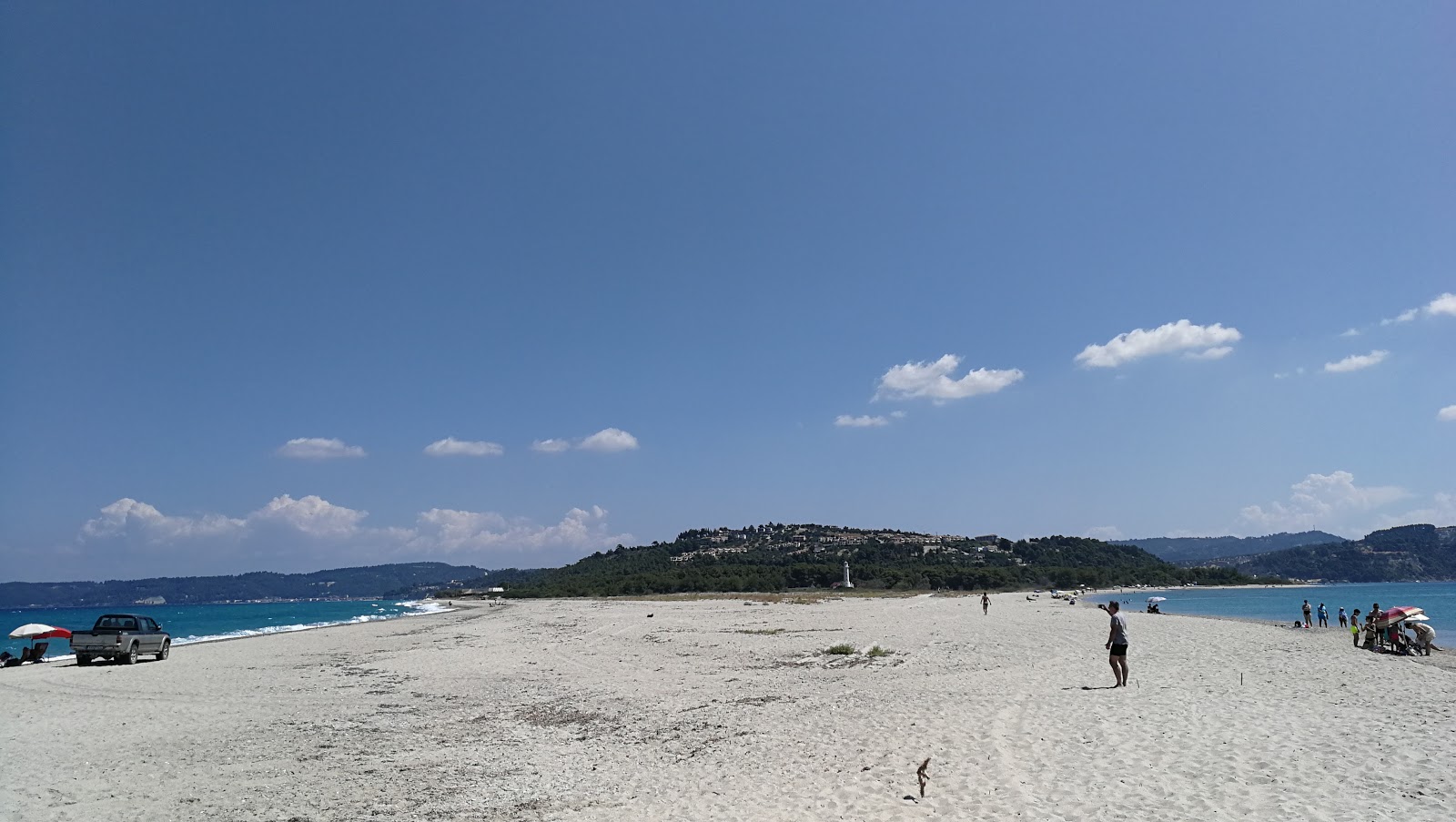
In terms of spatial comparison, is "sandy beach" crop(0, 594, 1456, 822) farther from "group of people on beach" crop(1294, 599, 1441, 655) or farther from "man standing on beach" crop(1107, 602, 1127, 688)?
"group of people on beach" crop(1294, 599, 1441, 655)

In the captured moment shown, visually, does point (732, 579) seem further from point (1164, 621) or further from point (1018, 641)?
point (1018, 641)

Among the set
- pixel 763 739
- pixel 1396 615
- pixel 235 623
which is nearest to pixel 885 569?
pixel 235 623

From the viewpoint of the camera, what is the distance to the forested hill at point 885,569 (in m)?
123

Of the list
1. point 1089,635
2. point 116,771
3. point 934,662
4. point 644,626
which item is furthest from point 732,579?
point 116,771

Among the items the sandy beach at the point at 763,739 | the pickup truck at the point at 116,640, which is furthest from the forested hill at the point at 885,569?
the sandy beach at the point at 763,739

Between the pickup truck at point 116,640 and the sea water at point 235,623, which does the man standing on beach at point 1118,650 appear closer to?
the pickup truck at point 116,640

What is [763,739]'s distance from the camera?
476 inches

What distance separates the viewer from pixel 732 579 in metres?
122

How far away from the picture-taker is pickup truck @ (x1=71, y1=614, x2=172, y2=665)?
24906mm

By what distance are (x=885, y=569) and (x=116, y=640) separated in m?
124

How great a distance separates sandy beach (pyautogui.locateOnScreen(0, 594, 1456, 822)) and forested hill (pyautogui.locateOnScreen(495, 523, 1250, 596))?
99.2m

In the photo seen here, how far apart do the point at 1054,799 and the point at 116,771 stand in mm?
12622

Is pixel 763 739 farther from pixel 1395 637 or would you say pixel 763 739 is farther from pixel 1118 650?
pixel 1395 637

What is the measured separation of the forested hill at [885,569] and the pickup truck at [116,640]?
93.7 meters
